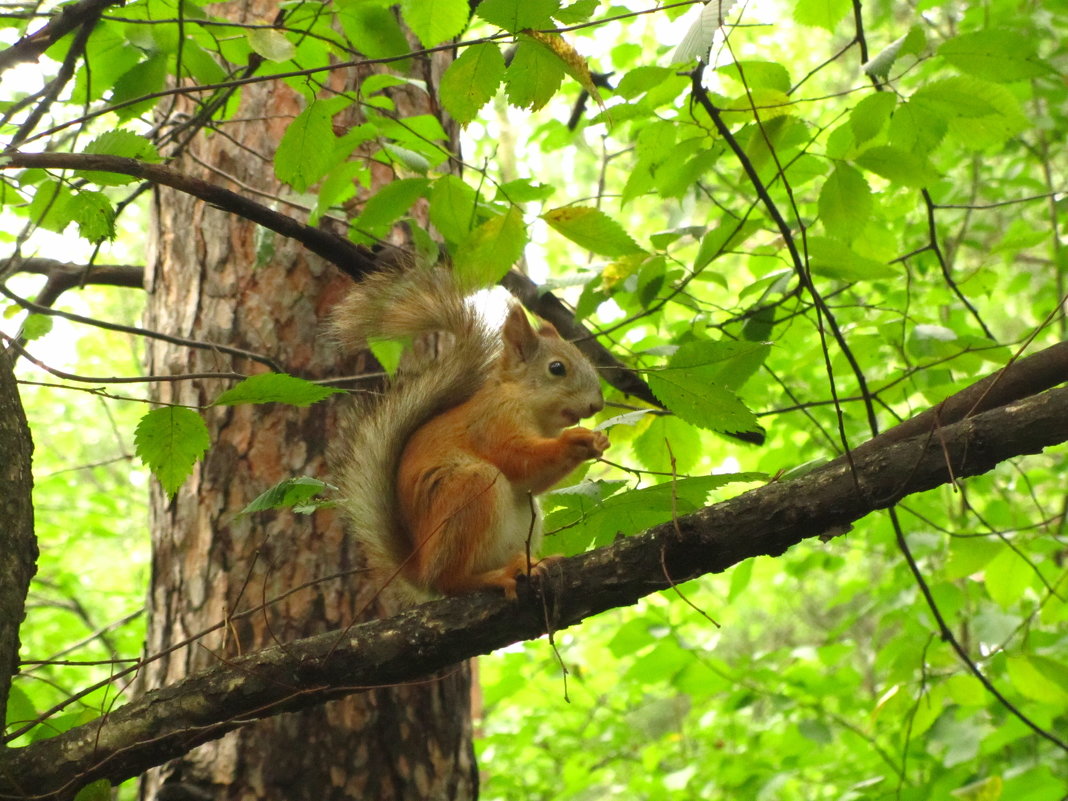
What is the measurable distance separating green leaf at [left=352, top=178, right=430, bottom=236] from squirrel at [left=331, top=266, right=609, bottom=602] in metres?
0.20

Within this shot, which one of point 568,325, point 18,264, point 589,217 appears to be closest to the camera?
point 589,217

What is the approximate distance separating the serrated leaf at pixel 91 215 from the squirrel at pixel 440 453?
21.2 inches

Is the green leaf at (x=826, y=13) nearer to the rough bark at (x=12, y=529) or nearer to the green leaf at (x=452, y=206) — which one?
the green leaf at (x=452, y=206)

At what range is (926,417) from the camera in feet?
4.86

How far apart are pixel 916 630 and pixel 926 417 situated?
6.09 feet

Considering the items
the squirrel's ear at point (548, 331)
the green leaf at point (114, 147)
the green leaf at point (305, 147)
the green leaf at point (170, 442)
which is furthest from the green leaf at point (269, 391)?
the squirrel's ear at point (548, 331)

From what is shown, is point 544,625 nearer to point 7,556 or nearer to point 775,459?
point 7,556

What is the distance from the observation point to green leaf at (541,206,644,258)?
6.27 ft

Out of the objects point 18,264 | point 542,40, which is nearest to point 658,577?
point 542,40

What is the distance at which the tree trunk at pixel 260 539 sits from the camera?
2133 mm

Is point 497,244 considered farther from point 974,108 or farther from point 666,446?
point 974,108

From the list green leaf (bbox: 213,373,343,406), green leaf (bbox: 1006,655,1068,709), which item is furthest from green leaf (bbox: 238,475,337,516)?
green leaf (bbox: 1006,655,1068,709)

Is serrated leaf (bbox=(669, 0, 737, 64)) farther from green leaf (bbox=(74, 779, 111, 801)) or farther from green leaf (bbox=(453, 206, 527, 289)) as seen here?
green leaf (bbox=(74, 779, 111, 801))

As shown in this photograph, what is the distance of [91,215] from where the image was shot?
5.66 feet
